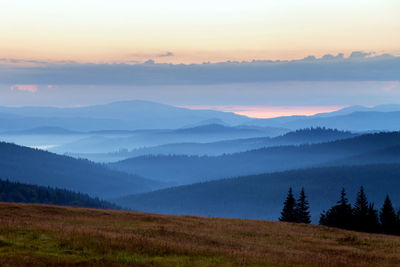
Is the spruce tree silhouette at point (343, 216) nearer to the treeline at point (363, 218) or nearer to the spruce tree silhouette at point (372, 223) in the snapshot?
the treeline at point (363, 218)

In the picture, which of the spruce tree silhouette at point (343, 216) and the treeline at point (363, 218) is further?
the spruce tree silhouette at point (343, 216)

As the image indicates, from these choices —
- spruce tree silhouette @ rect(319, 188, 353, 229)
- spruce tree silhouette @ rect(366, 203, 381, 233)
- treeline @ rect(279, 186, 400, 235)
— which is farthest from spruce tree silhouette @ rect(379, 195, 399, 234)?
spruce tree silhouette @ rect(319, 188, 353, 229)

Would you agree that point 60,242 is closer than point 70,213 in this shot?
Yes

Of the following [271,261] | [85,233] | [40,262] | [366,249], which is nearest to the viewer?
[40,262]

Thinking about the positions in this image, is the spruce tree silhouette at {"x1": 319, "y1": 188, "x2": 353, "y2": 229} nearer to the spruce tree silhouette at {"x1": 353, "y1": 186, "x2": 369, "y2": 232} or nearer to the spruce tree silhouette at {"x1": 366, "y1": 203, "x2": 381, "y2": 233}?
the spruce tree silhouette at {"x1": 353, "y1": 186, "x2": 369, "y2": 232}

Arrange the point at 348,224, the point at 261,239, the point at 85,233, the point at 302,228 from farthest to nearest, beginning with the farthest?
the point at 348,224 < the point at 302,228 < the point at 261,239 < the point at 85,233

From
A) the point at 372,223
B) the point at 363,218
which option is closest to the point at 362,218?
the point at 363,218

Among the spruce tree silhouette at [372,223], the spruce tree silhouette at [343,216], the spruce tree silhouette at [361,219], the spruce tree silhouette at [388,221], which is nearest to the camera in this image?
the spruce tree silhouette at [361,219]

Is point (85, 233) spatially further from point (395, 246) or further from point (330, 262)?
point (395, 246)

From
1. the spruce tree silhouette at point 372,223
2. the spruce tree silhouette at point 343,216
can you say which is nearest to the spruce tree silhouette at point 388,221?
the spruce tree silhouette at point 372,223

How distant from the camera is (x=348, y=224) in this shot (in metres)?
79.2

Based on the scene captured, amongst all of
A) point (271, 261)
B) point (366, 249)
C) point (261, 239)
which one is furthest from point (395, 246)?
point (271, 261)

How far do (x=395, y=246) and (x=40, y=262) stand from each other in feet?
88.8

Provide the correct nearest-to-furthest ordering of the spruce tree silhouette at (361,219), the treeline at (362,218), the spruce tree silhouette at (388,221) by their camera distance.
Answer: the spruce tree silhouette at (361,219) → the treeline at (362,218) → the spruce tree silhouette at (388,221)
